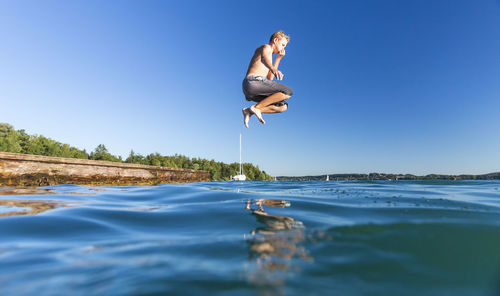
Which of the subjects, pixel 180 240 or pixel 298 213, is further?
pixel 298 213

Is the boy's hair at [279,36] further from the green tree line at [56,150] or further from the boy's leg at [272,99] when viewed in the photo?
the green tree line at [56,150]

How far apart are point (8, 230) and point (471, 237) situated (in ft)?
13.6

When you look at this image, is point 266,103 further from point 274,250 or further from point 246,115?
point 274,250

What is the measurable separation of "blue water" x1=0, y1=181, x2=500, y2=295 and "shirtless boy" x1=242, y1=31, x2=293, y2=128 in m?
3.44

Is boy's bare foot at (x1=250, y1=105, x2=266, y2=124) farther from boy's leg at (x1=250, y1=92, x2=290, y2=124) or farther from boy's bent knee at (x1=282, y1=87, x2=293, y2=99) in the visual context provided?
boy's bent knee at (x1=282, y1=87, x2=293, y2=99)

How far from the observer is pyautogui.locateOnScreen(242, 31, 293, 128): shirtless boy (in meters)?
5.43

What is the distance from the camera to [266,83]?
539 centimetres

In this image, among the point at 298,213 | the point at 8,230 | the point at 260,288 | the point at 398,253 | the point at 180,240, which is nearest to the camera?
the point at 260,288

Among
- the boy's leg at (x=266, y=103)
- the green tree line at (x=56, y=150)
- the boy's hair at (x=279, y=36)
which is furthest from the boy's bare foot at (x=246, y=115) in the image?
the green tree line at (x=56, y=150)

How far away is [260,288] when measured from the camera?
1.12 meters

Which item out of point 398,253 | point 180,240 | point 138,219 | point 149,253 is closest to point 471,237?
point 398,253

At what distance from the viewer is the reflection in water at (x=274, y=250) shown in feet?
3.92

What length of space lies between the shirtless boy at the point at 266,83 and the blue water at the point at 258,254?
3.44 m

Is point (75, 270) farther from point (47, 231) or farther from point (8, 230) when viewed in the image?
point (8, 230)
